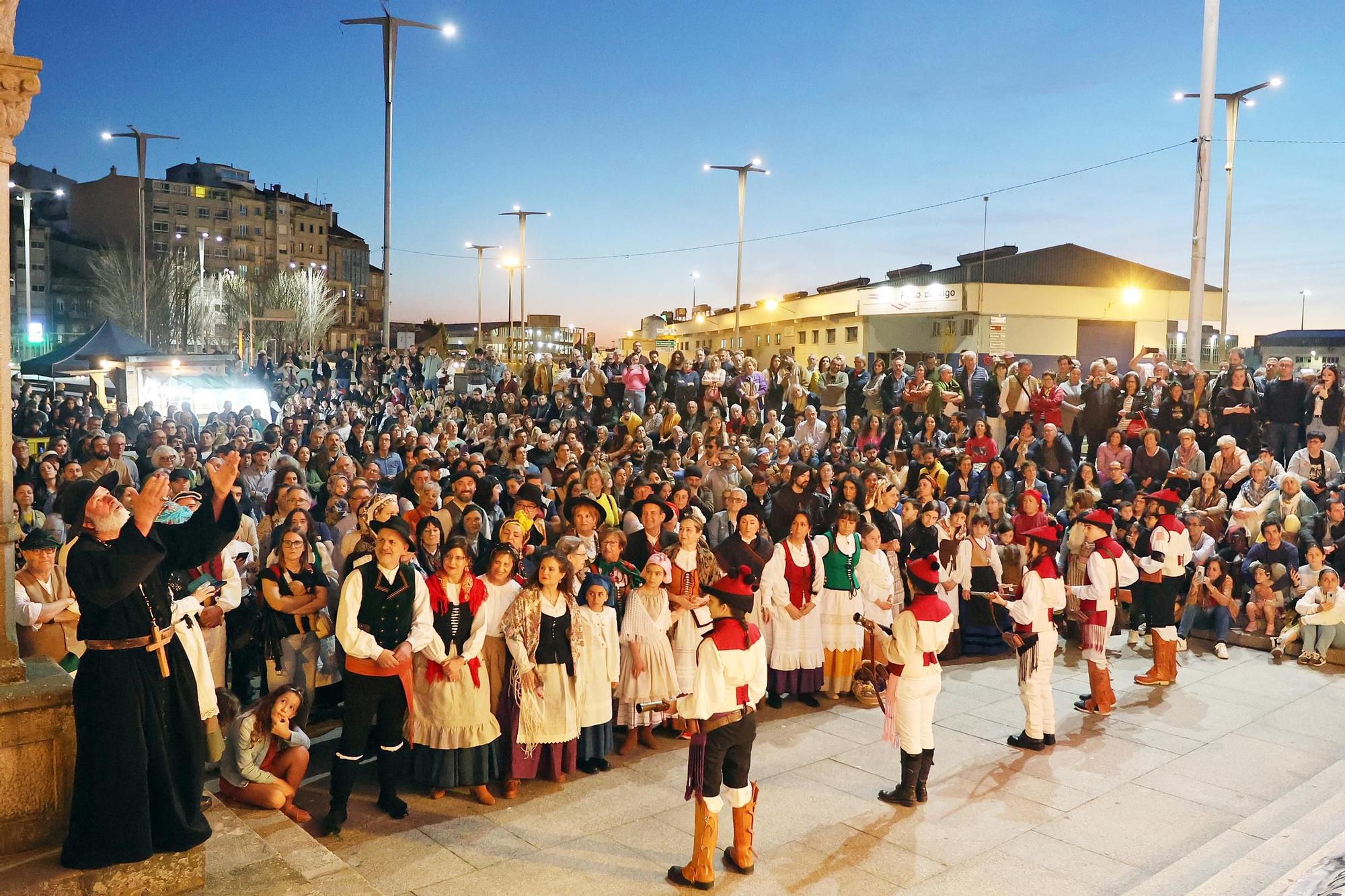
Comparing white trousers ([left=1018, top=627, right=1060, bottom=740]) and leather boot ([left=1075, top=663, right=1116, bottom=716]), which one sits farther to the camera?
leather boot ([left=1075, top=663, right=1116, bottom=716])

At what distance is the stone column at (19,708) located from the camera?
4.01 meters

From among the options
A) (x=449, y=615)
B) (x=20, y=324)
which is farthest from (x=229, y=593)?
(x=20, y=324)

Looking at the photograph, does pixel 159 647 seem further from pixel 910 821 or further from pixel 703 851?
pixel 910 821

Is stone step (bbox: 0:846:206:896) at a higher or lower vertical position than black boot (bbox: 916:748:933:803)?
higher

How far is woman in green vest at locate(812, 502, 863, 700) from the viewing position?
334 inches

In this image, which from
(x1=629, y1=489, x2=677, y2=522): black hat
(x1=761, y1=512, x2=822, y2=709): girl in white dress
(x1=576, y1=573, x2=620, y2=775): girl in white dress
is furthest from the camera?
(x1=629, y1=489, x2=677, y2=522): black hat

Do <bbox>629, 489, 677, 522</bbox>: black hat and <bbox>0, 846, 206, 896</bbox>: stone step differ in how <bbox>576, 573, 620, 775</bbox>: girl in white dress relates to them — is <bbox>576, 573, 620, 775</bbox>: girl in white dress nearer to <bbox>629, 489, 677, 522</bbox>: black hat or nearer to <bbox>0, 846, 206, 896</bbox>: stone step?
<bbox>629, 489, 677, 522</bbox>: black hat

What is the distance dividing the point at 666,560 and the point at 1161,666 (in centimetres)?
490

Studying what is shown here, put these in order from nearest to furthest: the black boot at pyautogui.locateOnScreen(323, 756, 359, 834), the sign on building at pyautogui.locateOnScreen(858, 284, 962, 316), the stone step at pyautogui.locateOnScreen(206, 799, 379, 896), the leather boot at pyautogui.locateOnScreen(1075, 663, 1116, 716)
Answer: the stone step at pyautogui.locateOnScreen(206, 799, 379, 896) → the black boot at pyautogui.locateOnScreen(323, 756, 359, 834) → the leather boot at pyautogui.locateOnScreen(1075, 663, 1116, 716) → the sign on building at pyautogui.locateOnScreen(858, 284, 962, 316)

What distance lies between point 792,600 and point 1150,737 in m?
2.87

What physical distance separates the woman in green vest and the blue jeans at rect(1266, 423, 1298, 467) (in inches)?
288

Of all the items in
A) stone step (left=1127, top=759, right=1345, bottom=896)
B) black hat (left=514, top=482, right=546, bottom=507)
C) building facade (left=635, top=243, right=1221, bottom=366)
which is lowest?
stone step (left=1127, top=759, right=1345, bottom=896)

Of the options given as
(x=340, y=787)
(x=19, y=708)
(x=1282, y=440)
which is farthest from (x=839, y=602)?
(x=1282, y=440)

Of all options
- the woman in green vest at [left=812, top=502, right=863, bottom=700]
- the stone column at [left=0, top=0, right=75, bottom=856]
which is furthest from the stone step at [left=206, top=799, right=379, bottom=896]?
the woman in green vest at [left=812, top=502, right=863, bottom=700]
